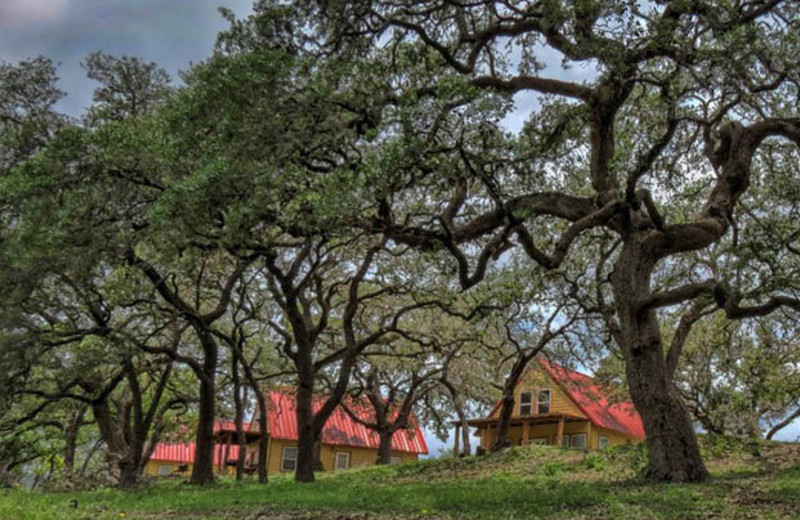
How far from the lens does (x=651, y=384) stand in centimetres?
1062

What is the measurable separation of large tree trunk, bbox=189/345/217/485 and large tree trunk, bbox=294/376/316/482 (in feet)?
8.60

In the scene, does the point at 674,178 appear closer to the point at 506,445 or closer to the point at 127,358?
A: the point at 506,445

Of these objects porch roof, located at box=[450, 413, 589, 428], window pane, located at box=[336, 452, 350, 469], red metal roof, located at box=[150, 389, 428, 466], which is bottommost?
window pane, located at box=[336, 452, 350, 469]

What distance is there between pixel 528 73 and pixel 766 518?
25.6 feet

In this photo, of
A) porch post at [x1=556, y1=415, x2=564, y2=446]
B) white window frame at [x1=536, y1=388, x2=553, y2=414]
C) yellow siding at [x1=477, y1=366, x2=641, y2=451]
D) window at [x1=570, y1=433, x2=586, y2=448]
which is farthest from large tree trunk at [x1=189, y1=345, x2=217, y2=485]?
window at [x1=570, y1=433, x2=586, y2=448]

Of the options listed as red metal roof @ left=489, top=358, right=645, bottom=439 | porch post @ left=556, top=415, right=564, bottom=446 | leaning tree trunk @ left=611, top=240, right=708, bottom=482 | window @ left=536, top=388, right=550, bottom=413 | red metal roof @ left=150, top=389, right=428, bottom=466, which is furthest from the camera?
red metal roof @ left=150, top=389, right=428, bottom=466

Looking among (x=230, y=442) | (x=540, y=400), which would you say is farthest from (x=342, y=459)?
(x=540, y=400)

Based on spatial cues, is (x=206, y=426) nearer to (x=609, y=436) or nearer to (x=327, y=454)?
(x=327, y=454)

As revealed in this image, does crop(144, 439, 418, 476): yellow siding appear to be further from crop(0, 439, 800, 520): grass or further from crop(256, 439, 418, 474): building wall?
crop(0, 439, 800, 520): grass

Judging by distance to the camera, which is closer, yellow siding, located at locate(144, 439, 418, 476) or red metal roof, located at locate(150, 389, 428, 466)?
red metal roof, located at locate(150, 389, 428, 466)

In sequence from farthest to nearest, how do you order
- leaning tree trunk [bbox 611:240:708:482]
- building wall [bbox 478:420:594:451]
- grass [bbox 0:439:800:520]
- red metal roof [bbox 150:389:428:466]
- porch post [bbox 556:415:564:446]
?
red metal roof [bbox 150:389:428:466], building wall [bbox 478:420:594:451], porch post [bbox 556:415:564:446], leaning tree trunk [bbox 611:240:708:482], grass [bbox 0:439:800:520]

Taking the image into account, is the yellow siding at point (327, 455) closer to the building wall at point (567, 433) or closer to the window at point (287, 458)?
the window at point (287, 458)

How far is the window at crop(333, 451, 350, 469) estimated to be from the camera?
38.2 m

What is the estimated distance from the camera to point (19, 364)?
14211 millimetres
